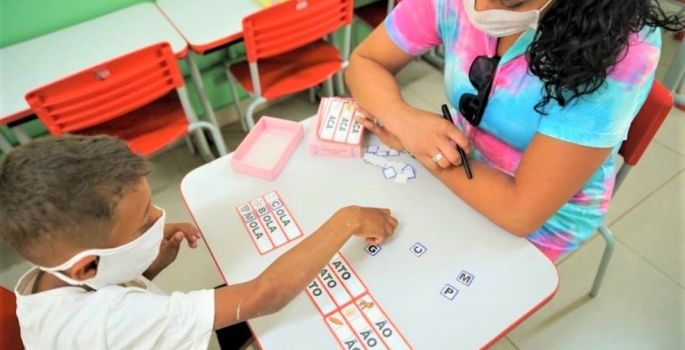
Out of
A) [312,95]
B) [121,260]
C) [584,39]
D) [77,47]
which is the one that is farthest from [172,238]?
[312,95]

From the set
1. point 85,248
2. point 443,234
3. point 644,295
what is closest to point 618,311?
point 644,295

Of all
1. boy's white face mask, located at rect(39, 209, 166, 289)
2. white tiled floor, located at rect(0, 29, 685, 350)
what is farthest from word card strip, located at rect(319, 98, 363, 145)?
white tiled floor, located at rect(0, 29, 685, 350)

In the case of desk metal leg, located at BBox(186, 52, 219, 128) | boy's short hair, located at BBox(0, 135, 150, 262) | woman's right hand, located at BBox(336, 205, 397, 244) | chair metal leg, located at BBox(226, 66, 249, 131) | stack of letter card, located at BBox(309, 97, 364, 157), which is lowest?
chair metal leg, located at BBox(226, 66, 249, 131)

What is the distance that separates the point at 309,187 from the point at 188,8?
140cm

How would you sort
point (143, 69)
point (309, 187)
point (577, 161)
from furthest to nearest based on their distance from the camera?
point (143, 69)
point (309, 187)
point (577, 161)

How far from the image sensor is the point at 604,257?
1.53 metres

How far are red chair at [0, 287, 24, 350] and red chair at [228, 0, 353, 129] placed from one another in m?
1.25

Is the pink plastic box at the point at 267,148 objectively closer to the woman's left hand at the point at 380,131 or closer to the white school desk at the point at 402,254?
the white school desk at the point at 402,254

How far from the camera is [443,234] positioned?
3.22 ft

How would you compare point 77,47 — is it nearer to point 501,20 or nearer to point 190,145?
point 190,145

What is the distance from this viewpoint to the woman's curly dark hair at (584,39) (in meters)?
0.75

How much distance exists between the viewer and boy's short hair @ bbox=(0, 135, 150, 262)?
712 mm

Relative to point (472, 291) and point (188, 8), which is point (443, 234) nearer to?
point (472, 291)

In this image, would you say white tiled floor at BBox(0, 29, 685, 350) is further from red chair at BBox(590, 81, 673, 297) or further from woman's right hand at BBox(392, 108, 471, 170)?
woman's right hand at BBox(392, 108, 471, 170)
